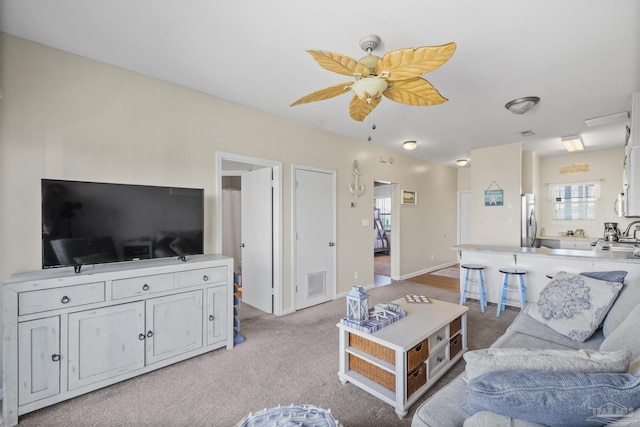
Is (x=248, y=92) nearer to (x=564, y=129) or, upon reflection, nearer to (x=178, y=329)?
(x=178, y=329)

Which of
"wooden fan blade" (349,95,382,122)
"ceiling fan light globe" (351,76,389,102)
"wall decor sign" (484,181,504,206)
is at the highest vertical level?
"wooden fan blade" (349,95,382,122)

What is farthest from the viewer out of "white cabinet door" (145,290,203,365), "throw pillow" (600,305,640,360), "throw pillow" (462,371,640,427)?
"white cabinet door" (145,290,203,365)

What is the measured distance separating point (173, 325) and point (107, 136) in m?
1.77

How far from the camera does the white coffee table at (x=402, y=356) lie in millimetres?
1893

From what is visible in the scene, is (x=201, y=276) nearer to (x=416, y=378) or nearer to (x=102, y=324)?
(x=102, y=324)

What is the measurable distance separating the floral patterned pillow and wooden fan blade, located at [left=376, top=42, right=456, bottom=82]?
2041mm

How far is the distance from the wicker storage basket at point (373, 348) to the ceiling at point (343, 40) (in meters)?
2.28

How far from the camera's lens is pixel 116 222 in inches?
92.4

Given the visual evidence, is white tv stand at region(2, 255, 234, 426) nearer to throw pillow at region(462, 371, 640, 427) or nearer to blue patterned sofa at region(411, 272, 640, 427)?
blue patterned sofa at region(411, 272, 640, 427)

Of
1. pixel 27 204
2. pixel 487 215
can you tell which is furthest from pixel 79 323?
pixel 487 215

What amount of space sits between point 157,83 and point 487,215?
554 cm

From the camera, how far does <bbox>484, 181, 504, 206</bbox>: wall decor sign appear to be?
5137 millimetres

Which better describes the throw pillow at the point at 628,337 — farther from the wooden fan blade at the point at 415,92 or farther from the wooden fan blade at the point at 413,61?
the wooden fan blade at the point at 413,61

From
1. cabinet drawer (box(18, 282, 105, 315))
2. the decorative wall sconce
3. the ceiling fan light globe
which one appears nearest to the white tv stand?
cabinet drawer (box(18, 282, 105, 315))
